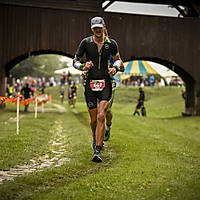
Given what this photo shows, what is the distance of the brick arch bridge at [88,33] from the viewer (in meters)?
22.3

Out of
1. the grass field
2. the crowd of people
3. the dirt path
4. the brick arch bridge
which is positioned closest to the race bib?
the grass field

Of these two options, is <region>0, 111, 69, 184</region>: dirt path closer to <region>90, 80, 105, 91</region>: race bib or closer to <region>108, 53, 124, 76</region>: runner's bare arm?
<region>90, 80, 105, 91</region>: race bib

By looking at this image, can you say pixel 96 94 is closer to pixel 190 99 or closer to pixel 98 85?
pixel 98 85

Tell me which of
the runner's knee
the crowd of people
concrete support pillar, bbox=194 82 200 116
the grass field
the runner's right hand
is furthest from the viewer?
the crowd of people

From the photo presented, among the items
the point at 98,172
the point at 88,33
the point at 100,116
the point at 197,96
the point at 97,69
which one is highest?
the point at 88,33

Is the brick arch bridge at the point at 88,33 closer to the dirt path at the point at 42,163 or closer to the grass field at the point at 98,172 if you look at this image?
the grass field at the point at 98,172

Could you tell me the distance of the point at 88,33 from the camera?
22812mm

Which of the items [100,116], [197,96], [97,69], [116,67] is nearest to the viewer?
[100,116]

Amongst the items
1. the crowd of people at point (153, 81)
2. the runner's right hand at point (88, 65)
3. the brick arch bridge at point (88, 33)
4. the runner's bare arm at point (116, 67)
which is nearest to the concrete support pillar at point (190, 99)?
the brick arch bridge at point (88, 33)

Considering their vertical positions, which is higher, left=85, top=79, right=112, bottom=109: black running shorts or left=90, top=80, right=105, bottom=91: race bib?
left=90, top=80, right=105, bottom=91: race bib

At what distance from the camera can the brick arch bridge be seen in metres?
22.3

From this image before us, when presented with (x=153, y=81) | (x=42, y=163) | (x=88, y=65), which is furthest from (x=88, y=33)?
(x=153, y=81)

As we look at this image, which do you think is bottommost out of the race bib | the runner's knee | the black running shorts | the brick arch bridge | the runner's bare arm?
the runner's knee

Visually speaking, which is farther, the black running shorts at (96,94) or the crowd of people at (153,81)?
the crowd of people at (153,81)
